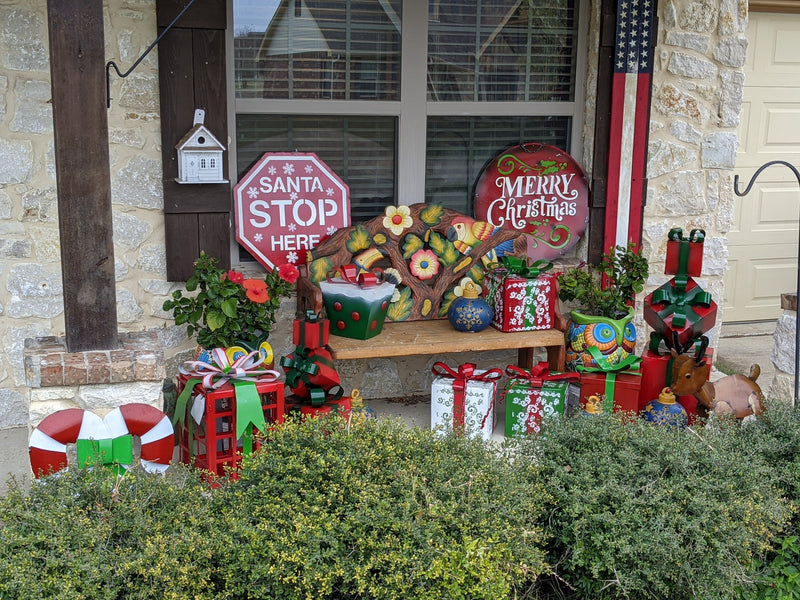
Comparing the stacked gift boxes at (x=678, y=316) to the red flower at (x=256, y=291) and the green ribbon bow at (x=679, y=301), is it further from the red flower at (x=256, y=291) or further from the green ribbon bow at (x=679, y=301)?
the red flower at (x=256, y=291)

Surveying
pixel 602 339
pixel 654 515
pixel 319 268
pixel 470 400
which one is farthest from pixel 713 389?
pixel 319 268

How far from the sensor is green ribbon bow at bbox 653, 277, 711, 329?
4008 mm

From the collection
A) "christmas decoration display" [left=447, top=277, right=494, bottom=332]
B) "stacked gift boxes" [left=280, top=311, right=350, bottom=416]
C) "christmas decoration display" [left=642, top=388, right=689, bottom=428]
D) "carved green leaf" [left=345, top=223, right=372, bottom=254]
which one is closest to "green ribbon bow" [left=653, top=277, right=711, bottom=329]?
"christmas decoration display" [left=642, top=388, right=689, bottom=428]

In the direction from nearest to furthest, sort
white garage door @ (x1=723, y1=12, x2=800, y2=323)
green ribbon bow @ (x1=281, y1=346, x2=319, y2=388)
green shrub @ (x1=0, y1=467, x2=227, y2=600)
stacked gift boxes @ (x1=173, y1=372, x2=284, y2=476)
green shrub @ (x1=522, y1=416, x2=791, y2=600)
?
green shrub @ (x1=0, y1=467, x2=227, y2=600) → green shrub @ (x1=522, y1=416, x2=791, y2=600) → stacked gift boxes @ (x1=173, y1=372, x2=284, y2=476) → green ribbon bow @ (x1=281, y1=346, x2=319, y2=388) → white garage door @ (x1=723, y1=12, x2=800, y2=323)

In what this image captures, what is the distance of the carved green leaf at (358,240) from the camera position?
4.36 metres

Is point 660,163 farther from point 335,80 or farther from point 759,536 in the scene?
point 759,536

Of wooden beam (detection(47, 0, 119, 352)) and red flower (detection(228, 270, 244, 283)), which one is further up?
wooden beam (detection(47, 0, 119, 352))

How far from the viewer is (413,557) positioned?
2375 millimetres

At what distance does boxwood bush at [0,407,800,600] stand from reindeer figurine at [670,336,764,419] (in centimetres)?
67

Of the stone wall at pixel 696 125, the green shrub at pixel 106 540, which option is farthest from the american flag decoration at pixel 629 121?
the green shrub at pixel 106 540

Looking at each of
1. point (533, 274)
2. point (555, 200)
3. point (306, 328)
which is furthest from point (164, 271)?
point (555, 200)

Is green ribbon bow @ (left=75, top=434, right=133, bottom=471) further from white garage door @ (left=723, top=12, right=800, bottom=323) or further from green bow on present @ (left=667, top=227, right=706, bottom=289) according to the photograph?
white garage door @ (left=723, top=12, right=800, bottom=323)

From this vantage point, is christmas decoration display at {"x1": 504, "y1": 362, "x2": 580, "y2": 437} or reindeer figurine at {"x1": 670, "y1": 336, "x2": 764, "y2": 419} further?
christmas decoration display at {"x1": 504, "y1": 362, "x2": 580, "y2": 437}

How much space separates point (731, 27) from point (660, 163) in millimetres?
825
